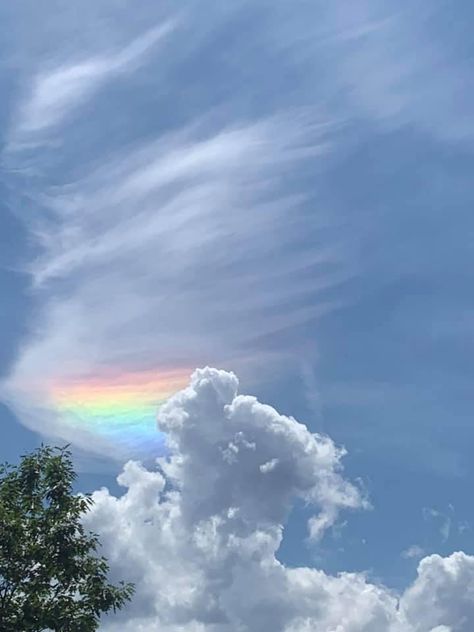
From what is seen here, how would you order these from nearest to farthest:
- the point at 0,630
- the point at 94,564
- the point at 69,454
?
the point at 0,630 < the point at 94,564 < the point at 69,454

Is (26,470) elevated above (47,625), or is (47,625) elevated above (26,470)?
(26,470)

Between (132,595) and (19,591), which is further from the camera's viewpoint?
(132,595)

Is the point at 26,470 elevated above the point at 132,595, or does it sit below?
above

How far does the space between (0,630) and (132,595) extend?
736cm

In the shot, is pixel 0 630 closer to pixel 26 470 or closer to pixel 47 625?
pixel 47 625

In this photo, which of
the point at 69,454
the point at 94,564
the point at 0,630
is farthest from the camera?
the point at 69,454

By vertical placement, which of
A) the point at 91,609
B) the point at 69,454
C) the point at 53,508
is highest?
the point at 69,454

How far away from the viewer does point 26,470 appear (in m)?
43.5

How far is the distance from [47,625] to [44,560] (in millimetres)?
3108

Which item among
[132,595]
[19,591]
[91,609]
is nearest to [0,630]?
[19,591]

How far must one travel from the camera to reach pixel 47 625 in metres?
38.2

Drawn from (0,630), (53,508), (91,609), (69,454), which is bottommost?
(0,630)

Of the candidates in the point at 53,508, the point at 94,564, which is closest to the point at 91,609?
the point at 94,564

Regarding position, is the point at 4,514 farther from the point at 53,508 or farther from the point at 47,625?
the point at 47,625
